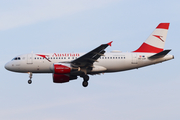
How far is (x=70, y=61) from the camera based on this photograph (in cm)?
3183

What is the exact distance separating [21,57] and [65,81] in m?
5.61

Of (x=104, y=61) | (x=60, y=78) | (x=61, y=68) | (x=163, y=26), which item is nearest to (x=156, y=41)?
(x=163, y=26)

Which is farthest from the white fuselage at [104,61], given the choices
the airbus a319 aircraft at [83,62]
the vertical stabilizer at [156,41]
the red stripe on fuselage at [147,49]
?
the vertical stabilizer at [156,41]

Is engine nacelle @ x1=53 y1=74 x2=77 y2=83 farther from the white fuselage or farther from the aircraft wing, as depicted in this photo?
the aircraft wing

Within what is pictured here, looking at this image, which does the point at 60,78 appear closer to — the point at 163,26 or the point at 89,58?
the point at 89,58

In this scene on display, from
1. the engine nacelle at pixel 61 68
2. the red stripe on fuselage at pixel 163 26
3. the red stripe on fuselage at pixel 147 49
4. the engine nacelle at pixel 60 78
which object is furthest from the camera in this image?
the red stripe on fuselage at pixel 163 26

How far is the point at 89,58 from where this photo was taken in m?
30.5

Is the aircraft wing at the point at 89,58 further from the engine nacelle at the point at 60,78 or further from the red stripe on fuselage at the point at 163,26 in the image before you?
the red stripe on fuselage at the point at 163,26

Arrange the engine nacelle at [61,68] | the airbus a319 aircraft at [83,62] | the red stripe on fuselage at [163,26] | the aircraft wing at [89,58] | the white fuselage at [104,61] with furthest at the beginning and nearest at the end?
the red stripe on fuselage at [163,26]
the white fuselage at [104,61]
the airbus a319 aircraft at [83,62]
the engine nacelle at [61,68]
the aircraft wing at [89,58]

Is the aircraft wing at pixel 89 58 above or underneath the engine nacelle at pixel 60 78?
above

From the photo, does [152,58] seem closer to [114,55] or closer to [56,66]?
[114,55]

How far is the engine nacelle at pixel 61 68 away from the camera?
30188 mm

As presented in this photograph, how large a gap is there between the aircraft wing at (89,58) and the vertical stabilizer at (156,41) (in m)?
6.37

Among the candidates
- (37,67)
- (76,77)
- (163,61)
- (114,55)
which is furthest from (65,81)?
(163,61)
